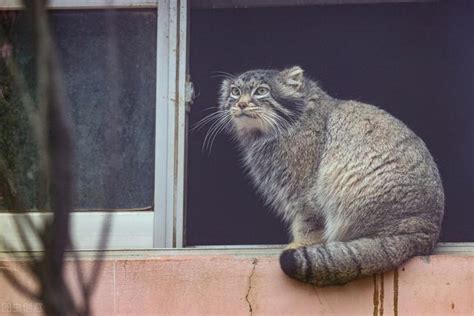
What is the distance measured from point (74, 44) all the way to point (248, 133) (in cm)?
95

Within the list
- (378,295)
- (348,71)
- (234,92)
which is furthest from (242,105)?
(348,71)

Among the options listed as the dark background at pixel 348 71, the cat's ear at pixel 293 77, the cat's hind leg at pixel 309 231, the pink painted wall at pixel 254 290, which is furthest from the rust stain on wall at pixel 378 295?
the dark background at pixel 348 71

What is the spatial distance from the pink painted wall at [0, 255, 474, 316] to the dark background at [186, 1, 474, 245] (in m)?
1.19

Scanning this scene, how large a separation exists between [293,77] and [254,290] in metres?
1.22

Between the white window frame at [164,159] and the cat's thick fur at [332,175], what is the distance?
253mm

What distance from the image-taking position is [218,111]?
16.7 feet

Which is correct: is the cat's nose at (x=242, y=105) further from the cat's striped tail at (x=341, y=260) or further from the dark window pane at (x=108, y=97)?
the cat's striped tail at (x=341, y=260)

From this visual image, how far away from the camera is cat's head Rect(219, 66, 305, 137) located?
15.4 ft

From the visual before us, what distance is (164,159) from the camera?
4750 mm

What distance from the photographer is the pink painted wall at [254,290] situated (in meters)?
3.99

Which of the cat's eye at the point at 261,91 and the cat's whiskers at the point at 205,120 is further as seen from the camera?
the cat's whiskers at the point at 205,120

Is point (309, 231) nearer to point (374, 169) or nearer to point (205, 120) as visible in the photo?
point (374, 169)

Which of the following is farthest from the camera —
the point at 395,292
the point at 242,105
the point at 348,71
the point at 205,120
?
the point at 348,71

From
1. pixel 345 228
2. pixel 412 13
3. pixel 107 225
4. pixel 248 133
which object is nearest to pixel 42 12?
pixel 107 225
